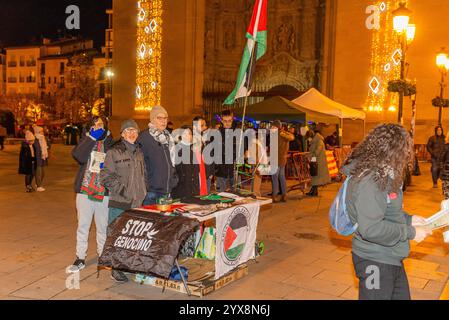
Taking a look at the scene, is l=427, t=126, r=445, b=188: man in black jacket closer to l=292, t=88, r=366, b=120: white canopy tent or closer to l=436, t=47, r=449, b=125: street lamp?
l=292, t=88, r=366, b=120: white canopy tent

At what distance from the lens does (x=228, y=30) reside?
1065 inches

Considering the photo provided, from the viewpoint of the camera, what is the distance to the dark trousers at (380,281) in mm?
3439

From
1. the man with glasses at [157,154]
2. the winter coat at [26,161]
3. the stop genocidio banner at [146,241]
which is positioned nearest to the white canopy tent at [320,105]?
the winter coat at [26,161]

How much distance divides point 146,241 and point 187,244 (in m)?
1.40

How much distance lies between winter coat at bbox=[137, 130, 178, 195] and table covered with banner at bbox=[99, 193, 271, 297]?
19.0 inches

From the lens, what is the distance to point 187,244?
21.0 feet

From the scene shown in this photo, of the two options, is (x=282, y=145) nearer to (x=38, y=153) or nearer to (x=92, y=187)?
(x=38, y=153)

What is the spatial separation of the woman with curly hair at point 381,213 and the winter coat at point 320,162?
887 centimetres

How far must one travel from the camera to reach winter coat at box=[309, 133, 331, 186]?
12.4 metres

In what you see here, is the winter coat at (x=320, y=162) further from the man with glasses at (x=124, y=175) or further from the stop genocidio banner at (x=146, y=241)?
the stop genocidio banner at (x=146, y=241)

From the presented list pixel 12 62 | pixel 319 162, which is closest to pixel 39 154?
pixel 319 162

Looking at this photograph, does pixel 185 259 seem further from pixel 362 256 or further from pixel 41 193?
pixel 41 193

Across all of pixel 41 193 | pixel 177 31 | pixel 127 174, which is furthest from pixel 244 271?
pixel 177 31

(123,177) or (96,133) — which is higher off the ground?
(96,133)
